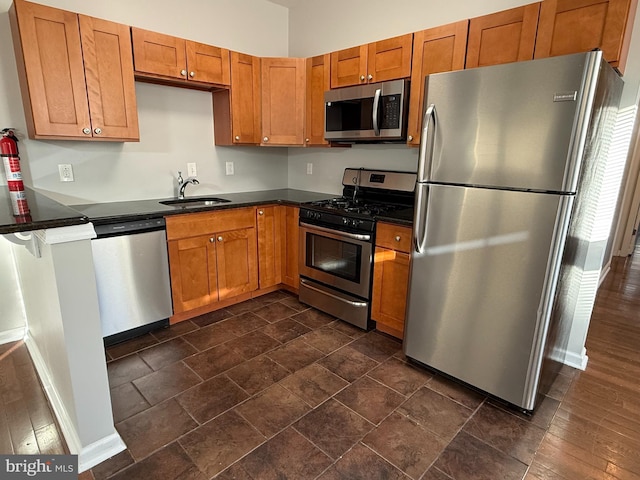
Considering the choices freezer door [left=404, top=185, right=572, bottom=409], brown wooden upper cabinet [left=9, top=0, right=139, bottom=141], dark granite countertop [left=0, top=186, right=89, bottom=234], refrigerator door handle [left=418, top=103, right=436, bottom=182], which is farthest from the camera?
brown wooden upper cabinet [left=9, top=0, right=139, bottom=141]

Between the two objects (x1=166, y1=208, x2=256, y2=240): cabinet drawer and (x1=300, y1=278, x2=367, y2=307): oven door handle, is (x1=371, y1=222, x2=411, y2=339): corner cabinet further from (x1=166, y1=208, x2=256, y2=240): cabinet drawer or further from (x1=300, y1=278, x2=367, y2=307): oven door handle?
(x1=166, y1=208, x2=256, y2=240): cabinet drawer

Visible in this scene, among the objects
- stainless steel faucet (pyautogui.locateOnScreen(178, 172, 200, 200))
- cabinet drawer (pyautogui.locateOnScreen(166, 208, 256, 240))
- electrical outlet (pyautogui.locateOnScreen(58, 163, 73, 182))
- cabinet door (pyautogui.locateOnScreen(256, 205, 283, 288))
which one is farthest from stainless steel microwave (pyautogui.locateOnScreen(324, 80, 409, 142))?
electrical outlet (pyautogui.locateOnScreen(58, 163, 73, 182))

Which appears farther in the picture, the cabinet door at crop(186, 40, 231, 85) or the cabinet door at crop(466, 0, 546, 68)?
the cabinet door at crop(186, 40, 231, 85)

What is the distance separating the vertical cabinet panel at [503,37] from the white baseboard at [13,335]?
3.52 meters

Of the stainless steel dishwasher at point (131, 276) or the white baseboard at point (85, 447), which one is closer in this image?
the white baseboard at point (85, 447)

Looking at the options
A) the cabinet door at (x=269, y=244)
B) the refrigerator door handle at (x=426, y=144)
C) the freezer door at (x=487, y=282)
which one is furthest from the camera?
the cabinet door at (x=269, y=244)

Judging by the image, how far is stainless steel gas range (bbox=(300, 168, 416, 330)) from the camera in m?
2.66

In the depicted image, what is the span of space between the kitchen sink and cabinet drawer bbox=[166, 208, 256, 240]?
6.2 inches

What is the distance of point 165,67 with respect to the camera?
2.57 meters

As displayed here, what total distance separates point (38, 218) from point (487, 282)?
2.04 m

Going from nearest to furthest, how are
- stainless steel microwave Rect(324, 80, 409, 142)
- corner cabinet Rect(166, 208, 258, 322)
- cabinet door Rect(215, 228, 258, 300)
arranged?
stainless steel microwave Rect(324, 80, 409, 142), corner cabinet Rect(166, 208, 258, 322), cabinet door Rect(215, 228, 258, 300)

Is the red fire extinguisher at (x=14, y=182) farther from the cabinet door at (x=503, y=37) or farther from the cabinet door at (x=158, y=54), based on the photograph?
the cabinet door at (x=503, y=37)

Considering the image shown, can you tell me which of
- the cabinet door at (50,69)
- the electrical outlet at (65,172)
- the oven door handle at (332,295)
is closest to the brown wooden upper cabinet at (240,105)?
the cabinet door at (50,69)

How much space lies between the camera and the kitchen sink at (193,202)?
115 inches
